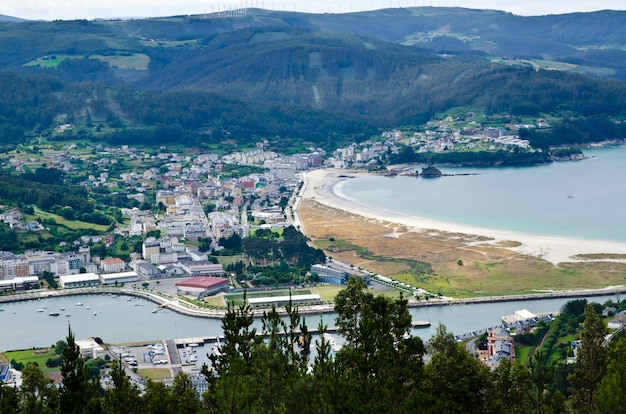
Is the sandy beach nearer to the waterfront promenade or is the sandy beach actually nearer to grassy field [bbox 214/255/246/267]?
the waterfront promenade

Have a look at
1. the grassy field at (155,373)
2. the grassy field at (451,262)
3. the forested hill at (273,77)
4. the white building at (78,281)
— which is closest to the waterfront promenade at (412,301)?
the grassy field at (451,262)

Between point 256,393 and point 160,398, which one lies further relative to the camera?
point 160,398

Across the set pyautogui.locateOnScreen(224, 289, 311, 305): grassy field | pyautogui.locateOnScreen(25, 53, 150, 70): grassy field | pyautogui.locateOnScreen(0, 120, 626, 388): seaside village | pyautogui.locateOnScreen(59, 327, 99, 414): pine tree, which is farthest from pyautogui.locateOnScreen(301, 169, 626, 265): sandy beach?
pyautogui.locateOnScreen(25, 53, 150, 70): grassy field

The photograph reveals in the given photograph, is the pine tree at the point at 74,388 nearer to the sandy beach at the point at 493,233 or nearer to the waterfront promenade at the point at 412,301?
the waterfront promenade at the point at 412,301

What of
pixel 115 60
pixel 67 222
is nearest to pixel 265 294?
pixel 67 222

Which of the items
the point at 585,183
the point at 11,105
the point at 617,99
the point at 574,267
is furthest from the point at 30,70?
the point at 574,267

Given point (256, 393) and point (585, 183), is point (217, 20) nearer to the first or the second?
point (585, 183)

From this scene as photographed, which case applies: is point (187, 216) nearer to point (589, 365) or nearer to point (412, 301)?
point (412, 301)
